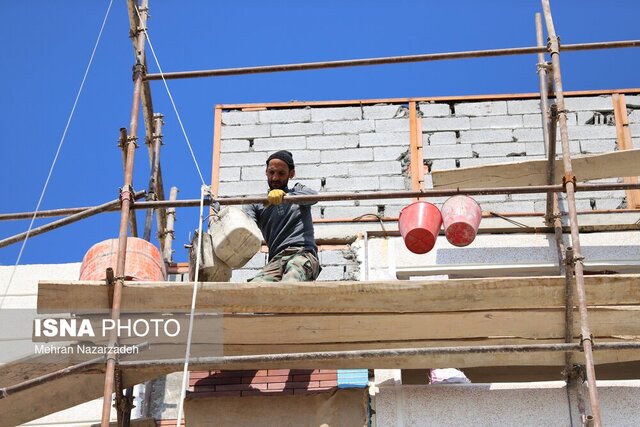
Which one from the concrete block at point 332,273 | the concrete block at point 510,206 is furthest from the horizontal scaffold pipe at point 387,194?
the concrete block at point 510,206

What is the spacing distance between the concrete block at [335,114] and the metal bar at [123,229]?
11.0 ft

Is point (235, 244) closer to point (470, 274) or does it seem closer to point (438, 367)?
point (438, 367)

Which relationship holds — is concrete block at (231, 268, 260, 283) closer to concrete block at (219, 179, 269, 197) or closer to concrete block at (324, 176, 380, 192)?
concrete block at (219, 179, 269, 197)

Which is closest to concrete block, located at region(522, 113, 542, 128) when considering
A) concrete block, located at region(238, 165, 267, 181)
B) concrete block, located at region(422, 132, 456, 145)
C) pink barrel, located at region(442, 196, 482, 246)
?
concrete block, located at region(422, 132, 456, 145)

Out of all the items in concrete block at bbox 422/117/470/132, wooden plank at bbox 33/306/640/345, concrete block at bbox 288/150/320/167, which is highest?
concrete block at bbox 422/117/470/132

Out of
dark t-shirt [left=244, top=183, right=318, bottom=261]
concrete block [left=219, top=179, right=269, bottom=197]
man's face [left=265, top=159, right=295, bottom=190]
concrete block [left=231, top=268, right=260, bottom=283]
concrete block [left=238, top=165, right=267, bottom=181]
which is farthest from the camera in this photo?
concrete block [left=238, top=165, right=267, bottom=181]

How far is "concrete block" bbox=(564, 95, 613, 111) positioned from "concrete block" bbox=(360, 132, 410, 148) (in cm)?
180

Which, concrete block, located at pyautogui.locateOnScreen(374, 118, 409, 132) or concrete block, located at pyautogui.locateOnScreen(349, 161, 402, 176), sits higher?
concrete block, located at pyautogui.locateOnScreen(374, 118, 409, 132)

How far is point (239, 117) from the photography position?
12312 millimetres

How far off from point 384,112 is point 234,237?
15.5ft

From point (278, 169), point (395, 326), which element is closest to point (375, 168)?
point (278, 169)

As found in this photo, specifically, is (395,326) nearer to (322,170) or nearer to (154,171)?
(154,171)

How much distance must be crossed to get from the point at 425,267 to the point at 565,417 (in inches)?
98.8

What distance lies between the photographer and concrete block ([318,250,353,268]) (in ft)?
34.7
